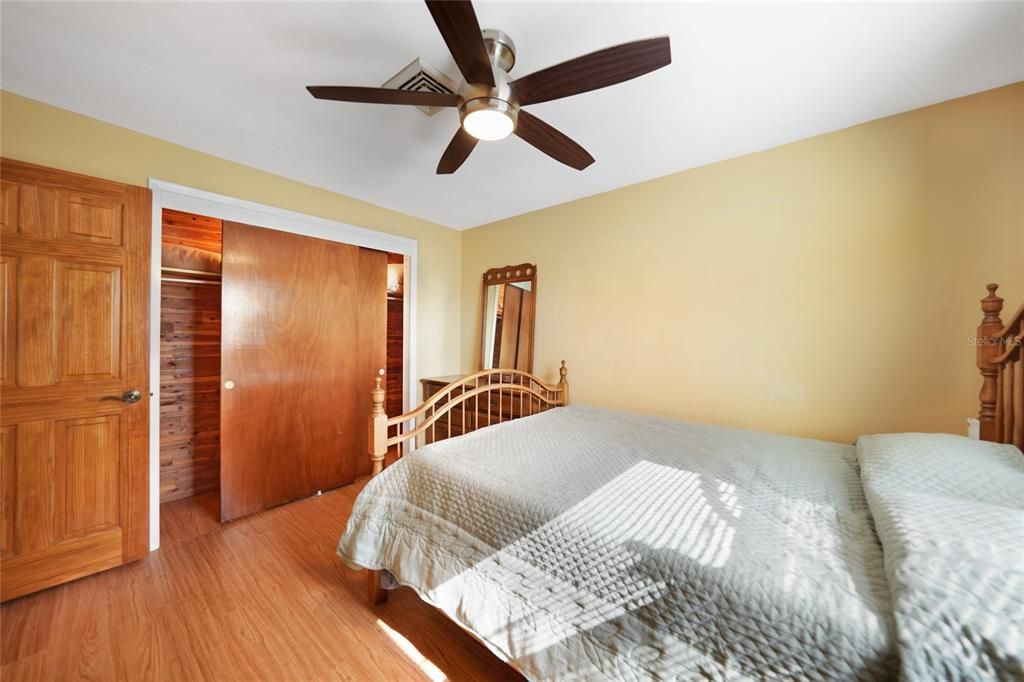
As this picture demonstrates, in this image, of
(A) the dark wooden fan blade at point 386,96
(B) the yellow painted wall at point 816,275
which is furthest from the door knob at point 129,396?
(B) the yellow painted wall at point 816,275

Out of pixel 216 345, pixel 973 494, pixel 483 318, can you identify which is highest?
pixel 483 318

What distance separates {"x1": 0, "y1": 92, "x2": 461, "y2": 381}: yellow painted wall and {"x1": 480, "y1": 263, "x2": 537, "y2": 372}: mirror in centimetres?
45

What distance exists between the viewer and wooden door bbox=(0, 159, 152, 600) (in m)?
1.62

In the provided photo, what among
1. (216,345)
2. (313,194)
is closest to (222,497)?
(216,345)

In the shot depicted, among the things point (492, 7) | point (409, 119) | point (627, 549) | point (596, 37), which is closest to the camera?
point (627, 549)

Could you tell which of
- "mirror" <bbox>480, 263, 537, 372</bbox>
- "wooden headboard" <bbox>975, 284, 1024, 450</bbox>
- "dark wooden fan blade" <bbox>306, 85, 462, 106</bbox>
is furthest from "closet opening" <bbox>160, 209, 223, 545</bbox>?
"wooden headboard" <bbox>975, 284, 1024, 450</bbox>

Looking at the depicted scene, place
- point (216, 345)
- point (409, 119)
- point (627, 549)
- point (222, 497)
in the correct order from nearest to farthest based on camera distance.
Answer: point (627, 549) < point (409, 119) < point (222, 497) < point (216, 345)

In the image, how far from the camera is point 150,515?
1994 millimetres

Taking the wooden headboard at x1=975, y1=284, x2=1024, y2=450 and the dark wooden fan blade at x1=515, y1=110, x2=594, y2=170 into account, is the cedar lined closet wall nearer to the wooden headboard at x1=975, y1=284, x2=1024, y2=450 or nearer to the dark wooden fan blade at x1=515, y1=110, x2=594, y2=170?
the dark wooden fan blade at x1=515, y1=110, x2=594, y2=170

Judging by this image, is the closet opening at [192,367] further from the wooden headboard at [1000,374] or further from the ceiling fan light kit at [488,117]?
the wooden headboard at [1000,374]

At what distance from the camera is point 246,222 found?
239 centimetres

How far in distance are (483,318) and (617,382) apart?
147cm

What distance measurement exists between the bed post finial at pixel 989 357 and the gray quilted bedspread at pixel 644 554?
52cm

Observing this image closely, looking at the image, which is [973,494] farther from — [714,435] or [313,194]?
[313,194]
